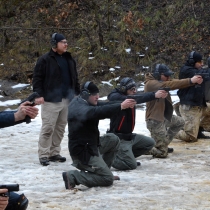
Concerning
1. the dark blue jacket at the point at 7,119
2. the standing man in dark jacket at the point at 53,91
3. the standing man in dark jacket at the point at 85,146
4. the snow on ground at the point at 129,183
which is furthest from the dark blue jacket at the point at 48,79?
the dark blue jacket at the point at 7,119

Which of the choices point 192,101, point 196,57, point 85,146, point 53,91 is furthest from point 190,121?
point 85,146

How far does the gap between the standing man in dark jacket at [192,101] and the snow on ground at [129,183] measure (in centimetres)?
31

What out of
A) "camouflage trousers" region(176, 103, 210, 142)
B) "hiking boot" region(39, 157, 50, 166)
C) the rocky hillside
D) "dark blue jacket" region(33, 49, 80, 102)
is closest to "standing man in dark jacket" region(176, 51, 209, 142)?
"camouflage trousers" region(176, 103, 210, 142)

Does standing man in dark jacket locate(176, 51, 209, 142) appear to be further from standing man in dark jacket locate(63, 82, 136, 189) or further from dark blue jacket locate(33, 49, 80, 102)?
standing man in dark jacket locate(63, 82, 136, 189)

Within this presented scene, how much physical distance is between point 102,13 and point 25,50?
340cm

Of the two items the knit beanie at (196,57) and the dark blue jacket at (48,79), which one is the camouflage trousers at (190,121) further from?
the dark blue jacket at (48,79)

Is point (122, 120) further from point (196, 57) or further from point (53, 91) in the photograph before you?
point (196, 57)

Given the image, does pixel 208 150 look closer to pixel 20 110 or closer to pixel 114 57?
pixel 20 110

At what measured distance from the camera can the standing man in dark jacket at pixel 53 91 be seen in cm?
858

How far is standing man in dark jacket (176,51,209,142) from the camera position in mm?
10258

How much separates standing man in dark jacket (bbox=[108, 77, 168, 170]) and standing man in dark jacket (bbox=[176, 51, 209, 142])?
2064 mm

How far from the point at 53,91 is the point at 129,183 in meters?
2.23

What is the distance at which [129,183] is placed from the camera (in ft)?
24.0

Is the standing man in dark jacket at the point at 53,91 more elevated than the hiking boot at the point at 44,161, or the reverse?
the standing man in dark jacket at the point at 53,91
